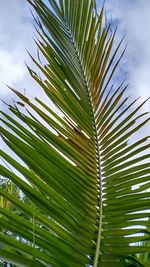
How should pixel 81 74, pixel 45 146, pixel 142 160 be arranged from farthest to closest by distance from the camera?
pixel 81 74
pixel 142 160
pixel 45 146

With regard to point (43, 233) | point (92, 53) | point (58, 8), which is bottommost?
point (43, 233)

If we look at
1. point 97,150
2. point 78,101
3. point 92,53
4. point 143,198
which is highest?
point 92,53

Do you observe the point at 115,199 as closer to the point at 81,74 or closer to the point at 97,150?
the point at 97,150

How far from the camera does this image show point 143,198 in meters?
0.97

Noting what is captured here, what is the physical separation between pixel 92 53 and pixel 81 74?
6 centimetres

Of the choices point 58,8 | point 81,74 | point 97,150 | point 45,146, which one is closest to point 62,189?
point 45,146

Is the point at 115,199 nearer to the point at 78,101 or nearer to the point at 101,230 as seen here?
the point at 101,230

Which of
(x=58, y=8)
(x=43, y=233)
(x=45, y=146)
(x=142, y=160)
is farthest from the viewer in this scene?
(x=58, y=8)

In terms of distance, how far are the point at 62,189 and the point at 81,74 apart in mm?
367

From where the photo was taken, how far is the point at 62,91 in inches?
42.6

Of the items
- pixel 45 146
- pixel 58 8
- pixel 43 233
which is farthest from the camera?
pixel 58 8

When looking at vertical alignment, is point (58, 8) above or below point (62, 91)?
above

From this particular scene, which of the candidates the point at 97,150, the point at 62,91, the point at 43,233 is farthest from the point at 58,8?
the point at 43,233

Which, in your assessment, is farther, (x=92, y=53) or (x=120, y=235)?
(x=92, y=53)
